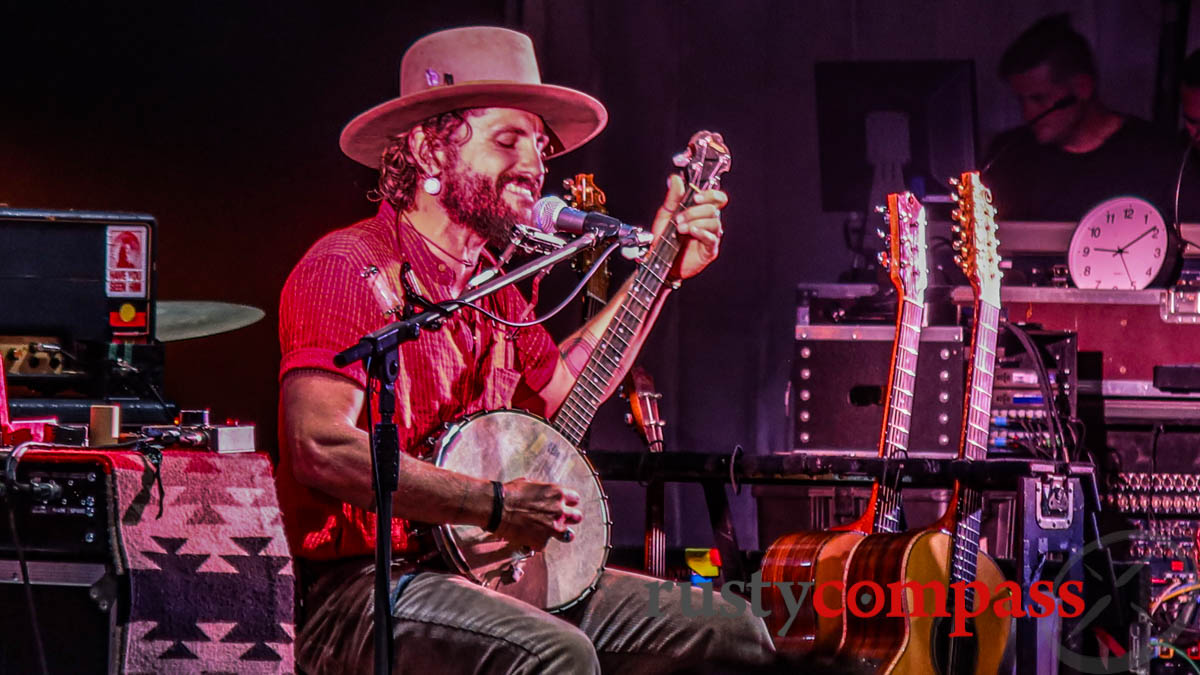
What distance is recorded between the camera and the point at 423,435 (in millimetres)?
3152

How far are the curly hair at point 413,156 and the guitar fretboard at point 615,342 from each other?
1.98 feet

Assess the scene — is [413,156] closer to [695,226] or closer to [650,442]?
[695,226]

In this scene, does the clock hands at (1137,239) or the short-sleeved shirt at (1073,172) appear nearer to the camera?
the clock hands at (1137,239)

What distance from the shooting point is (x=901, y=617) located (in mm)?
3504

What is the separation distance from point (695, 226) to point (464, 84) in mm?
712

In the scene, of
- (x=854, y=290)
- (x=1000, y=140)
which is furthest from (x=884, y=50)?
(x=854, y=290)

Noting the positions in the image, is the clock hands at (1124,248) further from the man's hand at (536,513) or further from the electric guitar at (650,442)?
the man's hand at (536,513)

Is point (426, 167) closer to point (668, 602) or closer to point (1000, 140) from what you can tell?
point (668, 602)

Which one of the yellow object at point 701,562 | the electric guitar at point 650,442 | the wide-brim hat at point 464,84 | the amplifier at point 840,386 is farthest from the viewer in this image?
the yellow object at point 701,562

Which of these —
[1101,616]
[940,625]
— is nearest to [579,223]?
[940,625]

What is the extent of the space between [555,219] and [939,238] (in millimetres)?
3628

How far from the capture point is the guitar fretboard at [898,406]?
3.87m

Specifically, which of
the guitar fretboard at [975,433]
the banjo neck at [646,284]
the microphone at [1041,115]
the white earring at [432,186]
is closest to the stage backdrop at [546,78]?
the microphone at [1041,115]

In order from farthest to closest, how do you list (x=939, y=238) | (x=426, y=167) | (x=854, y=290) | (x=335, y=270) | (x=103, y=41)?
(x=939, y=238) → (x=854, y=290) → (x=103, y=41) → (x=426, y=167) → (x=335, y=270)
